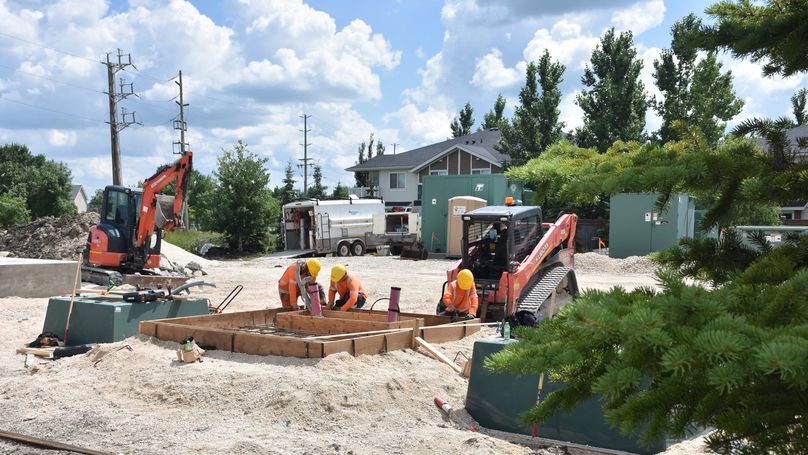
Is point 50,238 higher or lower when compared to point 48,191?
lower

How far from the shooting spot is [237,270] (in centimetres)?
2655

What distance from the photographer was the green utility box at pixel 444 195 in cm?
3178

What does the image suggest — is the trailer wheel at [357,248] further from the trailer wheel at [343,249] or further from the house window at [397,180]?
the house window at [397,180]

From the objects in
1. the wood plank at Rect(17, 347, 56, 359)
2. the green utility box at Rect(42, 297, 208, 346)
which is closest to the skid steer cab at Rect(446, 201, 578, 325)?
the green utility box at Rect(42, 297, 208, 346)

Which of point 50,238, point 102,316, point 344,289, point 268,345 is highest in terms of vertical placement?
point 50,238

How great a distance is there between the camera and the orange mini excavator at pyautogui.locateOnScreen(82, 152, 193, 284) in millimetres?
19375

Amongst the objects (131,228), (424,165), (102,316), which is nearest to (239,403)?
(102,316)

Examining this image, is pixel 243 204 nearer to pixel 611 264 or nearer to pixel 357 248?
pixel 357 248

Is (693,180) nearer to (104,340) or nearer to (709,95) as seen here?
(104,340)

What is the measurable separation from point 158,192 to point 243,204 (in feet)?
52.2

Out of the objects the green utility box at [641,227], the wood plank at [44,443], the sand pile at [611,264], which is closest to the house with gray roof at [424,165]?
the green utility box at [641,227]

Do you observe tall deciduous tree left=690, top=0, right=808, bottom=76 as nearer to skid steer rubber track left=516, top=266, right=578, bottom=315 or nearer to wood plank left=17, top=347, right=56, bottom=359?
skid steer rubber track left=516, top=266, right=578, bottom=315

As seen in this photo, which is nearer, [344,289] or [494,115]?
[344,289]

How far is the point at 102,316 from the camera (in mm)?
11344
